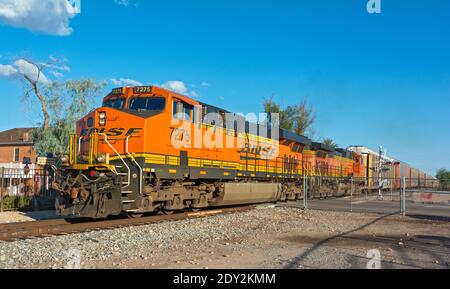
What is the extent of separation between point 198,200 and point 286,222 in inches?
149

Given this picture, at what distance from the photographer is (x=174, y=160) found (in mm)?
14086

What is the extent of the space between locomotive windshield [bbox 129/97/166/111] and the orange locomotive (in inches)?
1.3

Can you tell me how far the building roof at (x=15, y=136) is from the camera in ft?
162

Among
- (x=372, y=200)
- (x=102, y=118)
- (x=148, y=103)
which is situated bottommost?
(x=372, y=200)

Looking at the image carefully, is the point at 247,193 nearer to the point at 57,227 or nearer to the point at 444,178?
the point at 57,227

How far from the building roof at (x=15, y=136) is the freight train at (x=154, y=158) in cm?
3741

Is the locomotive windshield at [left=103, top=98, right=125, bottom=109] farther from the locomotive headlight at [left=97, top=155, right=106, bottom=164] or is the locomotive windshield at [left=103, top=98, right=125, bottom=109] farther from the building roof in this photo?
the building roof

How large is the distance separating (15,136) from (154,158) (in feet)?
155

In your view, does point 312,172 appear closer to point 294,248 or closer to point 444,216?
point 444,216

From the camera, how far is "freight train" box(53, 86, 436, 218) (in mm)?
12188

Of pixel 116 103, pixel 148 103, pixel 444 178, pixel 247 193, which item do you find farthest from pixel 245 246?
pixel 444 178

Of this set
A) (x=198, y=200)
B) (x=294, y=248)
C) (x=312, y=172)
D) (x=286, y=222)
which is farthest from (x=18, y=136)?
(x=294, y=248)

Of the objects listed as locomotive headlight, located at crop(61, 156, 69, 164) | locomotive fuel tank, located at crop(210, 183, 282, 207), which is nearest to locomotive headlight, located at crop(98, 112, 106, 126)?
locomotive headlight, located at crop(61, 156, 69, 164)

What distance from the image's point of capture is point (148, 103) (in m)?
13.8
